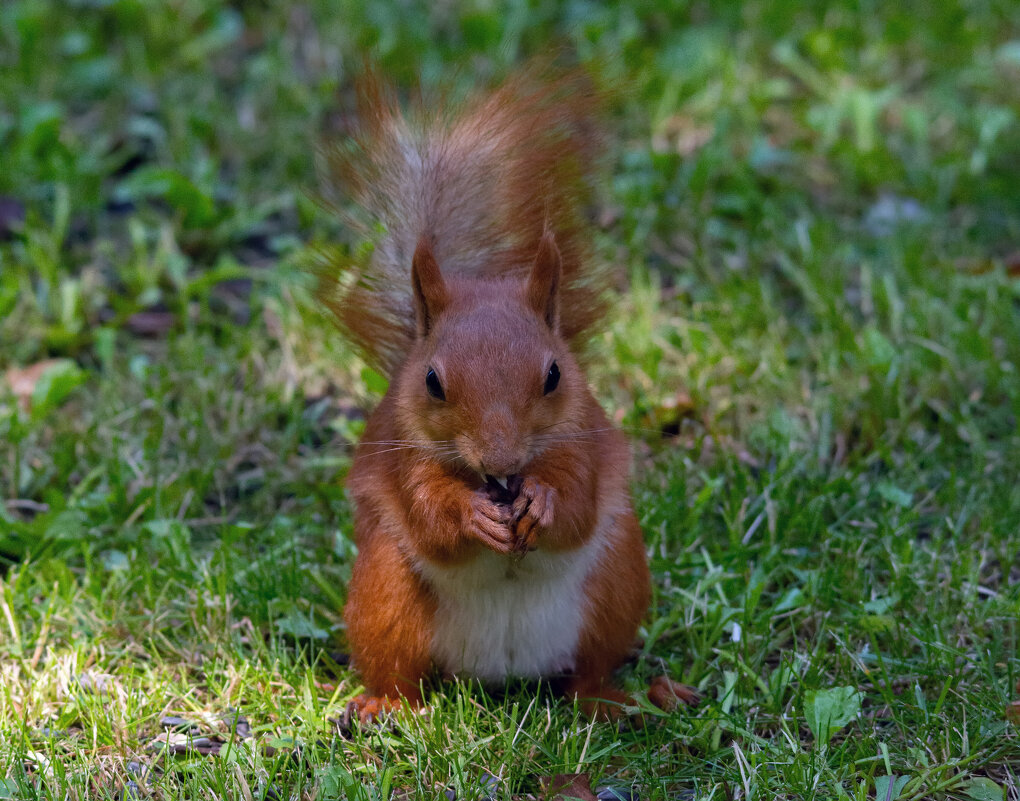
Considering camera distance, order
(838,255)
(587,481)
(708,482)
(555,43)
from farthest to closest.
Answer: (838,255) < (708,482) < (555,43) < (587,481)

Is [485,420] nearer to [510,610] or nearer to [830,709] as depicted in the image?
[510,610]

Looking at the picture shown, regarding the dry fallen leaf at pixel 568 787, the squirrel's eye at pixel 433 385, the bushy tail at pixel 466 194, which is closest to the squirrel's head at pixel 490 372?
the squirrel's eye at pixel 433 385

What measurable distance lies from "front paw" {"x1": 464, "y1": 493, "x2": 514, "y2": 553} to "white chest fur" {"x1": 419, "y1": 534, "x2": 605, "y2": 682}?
0.39 feet

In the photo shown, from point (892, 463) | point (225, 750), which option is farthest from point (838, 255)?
point (225, 750)

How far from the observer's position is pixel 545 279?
216cm

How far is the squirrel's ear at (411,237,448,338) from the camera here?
2.14 meters

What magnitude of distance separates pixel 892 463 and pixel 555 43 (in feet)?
3.97

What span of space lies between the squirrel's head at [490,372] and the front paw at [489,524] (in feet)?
0.17

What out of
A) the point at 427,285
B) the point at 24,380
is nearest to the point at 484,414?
the point at 427,285

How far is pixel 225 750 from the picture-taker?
212 cm

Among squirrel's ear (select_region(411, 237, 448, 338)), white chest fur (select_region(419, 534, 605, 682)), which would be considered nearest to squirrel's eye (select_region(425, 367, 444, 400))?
squirrel's ear (select_region(411, 237, 448, 338))

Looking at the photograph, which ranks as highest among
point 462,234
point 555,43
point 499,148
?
point 555,43

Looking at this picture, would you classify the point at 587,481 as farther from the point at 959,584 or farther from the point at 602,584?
the point at 959,584

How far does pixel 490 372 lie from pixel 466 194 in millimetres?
502
